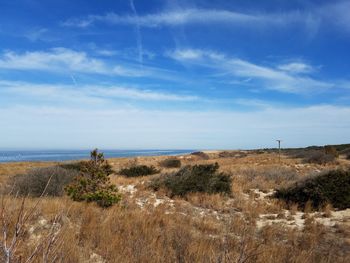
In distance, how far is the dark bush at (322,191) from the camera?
A: 41.8 ft

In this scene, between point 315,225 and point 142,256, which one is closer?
point 142,256

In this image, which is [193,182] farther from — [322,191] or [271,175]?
[271,175]

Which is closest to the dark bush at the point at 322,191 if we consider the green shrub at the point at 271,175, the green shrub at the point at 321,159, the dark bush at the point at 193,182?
the dark bush at the point at 193,182

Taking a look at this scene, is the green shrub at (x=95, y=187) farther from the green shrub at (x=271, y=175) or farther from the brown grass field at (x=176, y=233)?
the green shrub at (x=271, y=175)

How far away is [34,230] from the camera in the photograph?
269 inches

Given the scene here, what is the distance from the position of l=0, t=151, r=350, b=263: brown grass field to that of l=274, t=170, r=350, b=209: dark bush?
0.69 m

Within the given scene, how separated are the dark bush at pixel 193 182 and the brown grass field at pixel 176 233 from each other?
125 cm

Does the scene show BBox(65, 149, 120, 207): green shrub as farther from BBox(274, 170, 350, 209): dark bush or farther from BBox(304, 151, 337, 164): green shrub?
BBox(304, 151, 337, 164): green shrub

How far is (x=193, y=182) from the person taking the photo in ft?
50.4

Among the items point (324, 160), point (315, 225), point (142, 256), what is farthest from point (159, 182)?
point (324, 160)

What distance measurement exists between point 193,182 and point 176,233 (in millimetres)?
8281

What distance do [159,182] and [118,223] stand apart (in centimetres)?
881

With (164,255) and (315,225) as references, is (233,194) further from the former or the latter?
(164,255)

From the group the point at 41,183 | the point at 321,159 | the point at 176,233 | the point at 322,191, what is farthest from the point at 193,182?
the point at 321,159
